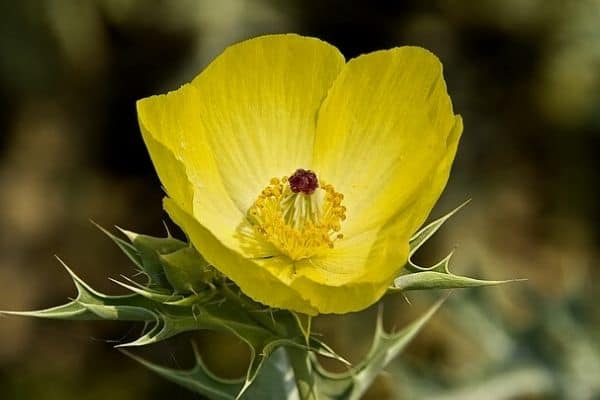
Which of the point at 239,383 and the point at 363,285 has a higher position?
the point at 363,285

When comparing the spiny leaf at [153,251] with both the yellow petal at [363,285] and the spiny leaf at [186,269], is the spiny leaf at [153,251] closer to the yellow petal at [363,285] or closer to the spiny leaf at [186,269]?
the spiny leaf at [186,269]

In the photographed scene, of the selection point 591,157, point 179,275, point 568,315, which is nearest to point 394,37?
point 591,157

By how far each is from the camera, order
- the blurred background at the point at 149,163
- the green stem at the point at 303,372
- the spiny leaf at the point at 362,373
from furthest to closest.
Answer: the blurred background at the point at 149,163, the spiny leaf at the point at 362,373, the green stem at the point at 303,372

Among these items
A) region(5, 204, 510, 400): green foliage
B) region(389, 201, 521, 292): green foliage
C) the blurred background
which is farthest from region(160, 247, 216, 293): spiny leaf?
the blurred background

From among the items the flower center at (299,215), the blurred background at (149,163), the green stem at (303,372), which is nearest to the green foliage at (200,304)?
the green stem at (303,372)

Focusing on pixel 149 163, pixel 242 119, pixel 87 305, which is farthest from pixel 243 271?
pixel 149 163

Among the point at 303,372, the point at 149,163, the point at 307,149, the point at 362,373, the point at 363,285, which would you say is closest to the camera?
the point at 363,285

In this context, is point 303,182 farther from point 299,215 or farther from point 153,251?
point 153,251

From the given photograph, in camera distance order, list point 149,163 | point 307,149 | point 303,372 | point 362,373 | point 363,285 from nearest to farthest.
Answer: point 363,285, point 303,372, point 362,373, point 307,149, point 149,163
